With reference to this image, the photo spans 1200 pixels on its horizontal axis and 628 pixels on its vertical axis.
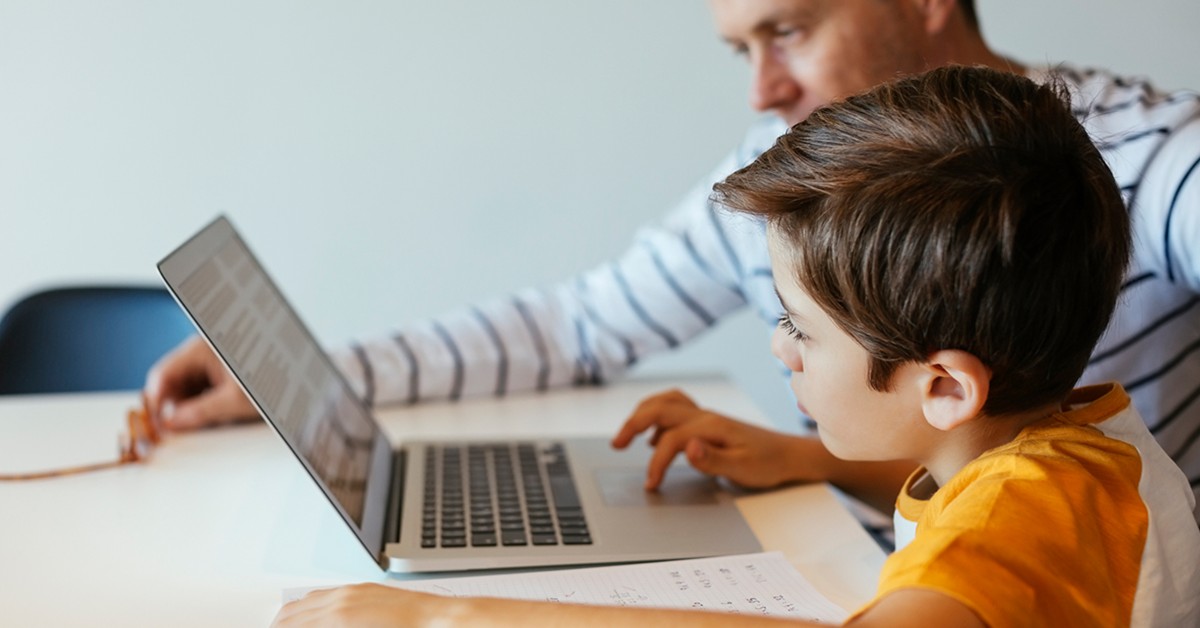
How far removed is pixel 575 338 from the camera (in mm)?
1538

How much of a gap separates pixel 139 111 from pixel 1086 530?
1997 mm

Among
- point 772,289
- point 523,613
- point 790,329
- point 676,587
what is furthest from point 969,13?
point 523,613

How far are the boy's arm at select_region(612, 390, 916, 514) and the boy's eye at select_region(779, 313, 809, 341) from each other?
0.27m

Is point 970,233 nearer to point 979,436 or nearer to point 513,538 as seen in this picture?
point 979,436

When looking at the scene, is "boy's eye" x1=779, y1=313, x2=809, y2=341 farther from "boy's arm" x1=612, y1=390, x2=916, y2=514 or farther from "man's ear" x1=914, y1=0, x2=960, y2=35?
"man's ear" x1=914, y1=0, x2=960, y2=35

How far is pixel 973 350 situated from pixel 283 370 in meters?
0.58

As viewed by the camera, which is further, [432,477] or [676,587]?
[432,477]

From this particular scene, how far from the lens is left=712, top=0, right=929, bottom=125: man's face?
4.01 ft

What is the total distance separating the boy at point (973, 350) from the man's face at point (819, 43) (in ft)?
1.52

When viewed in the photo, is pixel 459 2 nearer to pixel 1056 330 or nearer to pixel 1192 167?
pixel 1192 167

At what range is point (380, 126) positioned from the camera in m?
2.28

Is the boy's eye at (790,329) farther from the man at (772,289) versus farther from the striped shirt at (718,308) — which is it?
the striped shirt at (718,308)

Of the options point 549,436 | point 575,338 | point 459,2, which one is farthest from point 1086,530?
point 459,2

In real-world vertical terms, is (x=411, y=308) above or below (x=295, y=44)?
below
